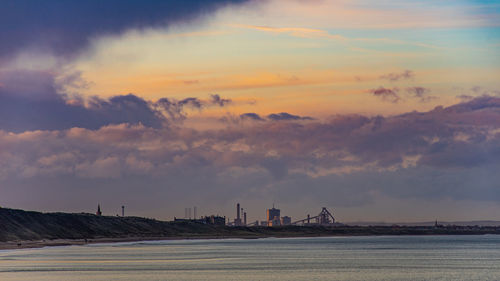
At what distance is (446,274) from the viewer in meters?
97.2

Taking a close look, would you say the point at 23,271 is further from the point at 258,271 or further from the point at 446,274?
the point at 446,274

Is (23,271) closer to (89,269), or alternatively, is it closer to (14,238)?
(89,269)

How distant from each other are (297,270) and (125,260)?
31.1 metres

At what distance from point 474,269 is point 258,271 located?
3084 centimetres

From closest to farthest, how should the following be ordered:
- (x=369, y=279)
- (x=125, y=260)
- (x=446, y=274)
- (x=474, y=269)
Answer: (x=369, y=279), (x=446, y=274), (x=474, y=269), (x=125, y=260)

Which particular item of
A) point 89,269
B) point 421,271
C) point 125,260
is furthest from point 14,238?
point 421,271

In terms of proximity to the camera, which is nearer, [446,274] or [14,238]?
[446,274]

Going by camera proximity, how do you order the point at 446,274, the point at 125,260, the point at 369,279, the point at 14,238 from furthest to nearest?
the point at 14,238 → the point at 125,260 → the point at 446,274 → the point at 369,279

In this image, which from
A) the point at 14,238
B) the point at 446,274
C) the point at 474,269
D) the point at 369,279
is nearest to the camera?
the point at 369,279

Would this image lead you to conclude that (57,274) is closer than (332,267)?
Yes

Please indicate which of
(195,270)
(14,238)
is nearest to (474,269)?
(195,270)

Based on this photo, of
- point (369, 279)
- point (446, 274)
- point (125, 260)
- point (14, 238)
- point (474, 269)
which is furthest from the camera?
point (14, 238)

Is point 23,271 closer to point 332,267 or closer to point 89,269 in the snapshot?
point 89,269

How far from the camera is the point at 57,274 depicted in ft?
303
